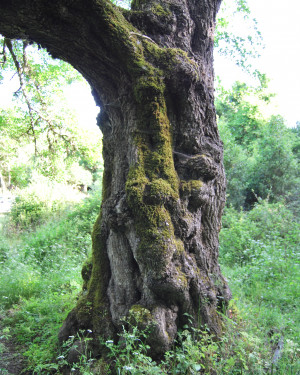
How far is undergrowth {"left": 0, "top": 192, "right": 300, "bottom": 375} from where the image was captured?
259 centimetres

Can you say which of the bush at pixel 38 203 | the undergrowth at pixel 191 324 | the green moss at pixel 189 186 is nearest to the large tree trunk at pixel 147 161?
the green moss at pixel 189 186

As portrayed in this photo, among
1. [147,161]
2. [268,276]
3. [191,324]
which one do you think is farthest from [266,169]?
[191,324]

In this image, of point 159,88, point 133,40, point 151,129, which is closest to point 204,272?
point 151,129

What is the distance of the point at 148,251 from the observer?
286cm

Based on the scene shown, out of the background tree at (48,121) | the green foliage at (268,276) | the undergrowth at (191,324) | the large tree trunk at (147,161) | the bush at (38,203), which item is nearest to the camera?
the undergrowth at (191,324)

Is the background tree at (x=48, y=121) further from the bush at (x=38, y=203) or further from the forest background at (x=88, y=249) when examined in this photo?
the bush at (x=38, y=203)

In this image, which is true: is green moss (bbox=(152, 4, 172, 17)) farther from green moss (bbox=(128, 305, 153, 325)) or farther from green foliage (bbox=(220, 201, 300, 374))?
green foliage (bbox=(220, 201, 300, 374))

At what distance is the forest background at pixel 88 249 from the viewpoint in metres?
2.75

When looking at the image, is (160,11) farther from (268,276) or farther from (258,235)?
(258,235)

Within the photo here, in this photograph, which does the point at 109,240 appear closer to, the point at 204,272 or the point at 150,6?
the point at 204,272

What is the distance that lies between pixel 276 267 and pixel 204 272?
3179 millimetres

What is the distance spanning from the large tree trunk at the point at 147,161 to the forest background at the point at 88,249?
0.33 metres

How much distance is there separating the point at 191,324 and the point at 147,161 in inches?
71.9

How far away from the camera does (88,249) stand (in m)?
7.63
